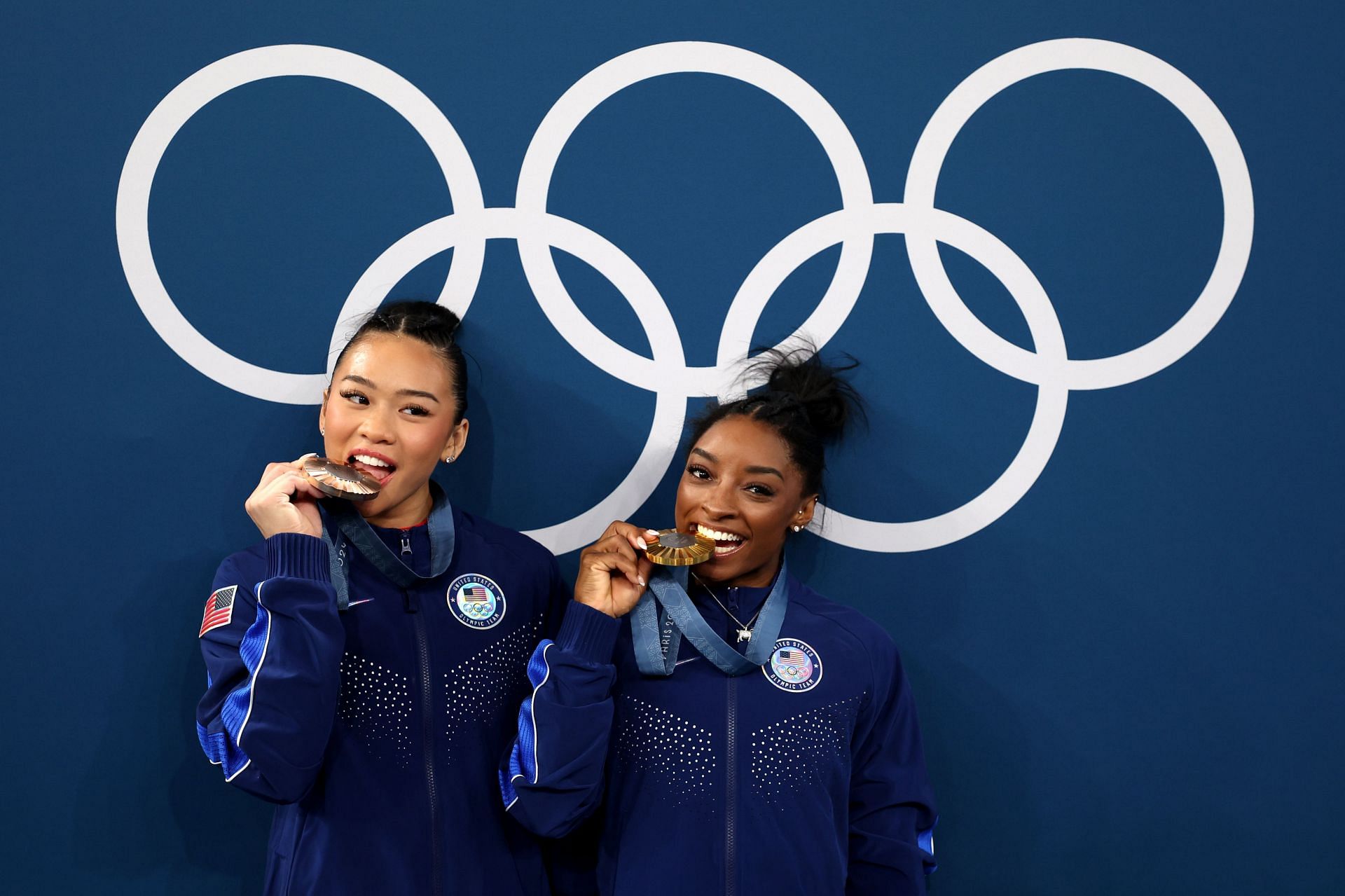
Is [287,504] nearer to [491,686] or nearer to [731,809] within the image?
[491,686]

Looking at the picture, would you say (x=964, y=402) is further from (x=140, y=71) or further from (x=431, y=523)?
(x=140, y=71)

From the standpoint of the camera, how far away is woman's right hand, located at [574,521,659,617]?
2453 millimetres

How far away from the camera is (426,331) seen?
266 cm

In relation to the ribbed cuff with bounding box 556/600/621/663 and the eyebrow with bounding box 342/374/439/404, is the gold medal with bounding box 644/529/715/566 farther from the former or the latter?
the eyebrow with bounding box 342/374/439/404

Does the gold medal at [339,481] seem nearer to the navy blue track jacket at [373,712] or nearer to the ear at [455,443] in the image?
the navy blue track jacket at [373,712]

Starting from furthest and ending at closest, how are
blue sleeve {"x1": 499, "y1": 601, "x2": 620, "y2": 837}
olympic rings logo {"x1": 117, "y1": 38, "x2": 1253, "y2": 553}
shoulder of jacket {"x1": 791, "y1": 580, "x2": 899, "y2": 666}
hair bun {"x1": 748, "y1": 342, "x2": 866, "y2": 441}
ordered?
1. olympic rings logo {"x1": 117, "y1": 38, "x2": 1253, "y2": 553}
2. hair bun {"x1": 748, "y1": 342, "x2": 866, "y2": 441}
3. shoulder of jacket {"x1": 791, "y1": 580, "x2": 899, "y2": 666}
4. blue sleeve {"x1": 499, "y1": 601, "x2": 620, "y2": 837}

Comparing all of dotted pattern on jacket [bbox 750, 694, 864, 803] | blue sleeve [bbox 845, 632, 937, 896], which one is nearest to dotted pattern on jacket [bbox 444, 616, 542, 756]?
dotted pattern on jacket [bbox 750, 694, 864, 803]

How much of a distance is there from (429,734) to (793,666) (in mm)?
858

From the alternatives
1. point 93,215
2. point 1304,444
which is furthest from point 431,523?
point 1304,444

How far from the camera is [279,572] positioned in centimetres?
221

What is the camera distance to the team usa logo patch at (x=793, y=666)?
249cm

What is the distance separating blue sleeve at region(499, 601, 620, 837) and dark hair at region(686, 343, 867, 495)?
62 centimetres

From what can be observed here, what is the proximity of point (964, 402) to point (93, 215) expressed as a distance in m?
2.47

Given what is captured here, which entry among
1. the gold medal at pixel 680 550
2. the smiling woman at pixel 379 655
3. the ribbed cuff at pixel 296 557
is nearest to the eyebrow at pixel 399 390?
the smiling woman at pixel 379 655
